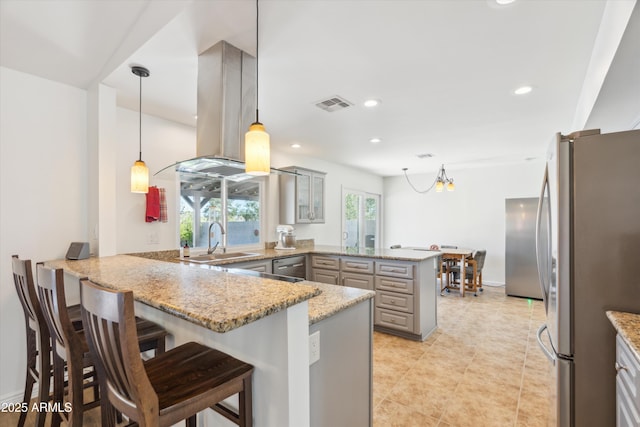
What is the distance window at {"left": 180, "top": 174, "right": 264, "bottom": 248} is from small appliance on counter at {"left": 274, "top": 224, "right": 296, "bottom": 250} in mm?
313

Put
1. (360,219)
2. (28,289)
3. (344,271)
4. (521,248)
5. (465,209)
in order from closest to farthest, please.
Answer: (28,289), (344,271), (521,248), (465,209), (360,219)

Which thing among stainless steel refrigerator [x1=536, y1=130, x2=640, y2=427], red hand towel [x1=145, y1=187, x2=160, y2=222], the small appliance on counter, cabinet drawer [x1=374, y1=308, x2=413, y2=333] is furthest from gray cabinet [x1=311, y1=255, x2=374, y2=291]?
stainless steel refrigerator [x1=536, y1=130, x2=640, y2=427]

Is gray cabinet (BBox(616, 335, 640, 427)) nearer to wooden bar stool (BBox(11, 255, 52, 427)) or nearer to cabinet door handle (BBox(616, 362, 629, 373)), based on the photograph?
cabinet door handle (BBox(616, 362, 629, 373))

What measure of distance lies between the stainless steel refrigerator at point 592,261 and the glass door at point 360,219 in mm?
4379

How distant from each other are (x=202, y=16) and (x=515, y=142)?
4.40 m

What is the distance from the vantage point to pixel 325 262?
395cm

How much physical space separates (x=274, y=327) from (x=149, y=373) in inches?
19.5

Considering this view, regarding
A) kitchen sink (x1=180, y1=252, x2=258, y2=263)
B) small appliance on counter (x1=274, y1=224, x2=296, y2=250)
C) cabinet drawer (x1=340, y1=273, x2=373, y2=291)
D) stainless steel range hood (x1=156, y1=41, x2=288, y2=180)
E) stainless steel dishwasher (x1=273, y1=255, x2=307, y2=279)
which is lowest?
cabinet drawer (x1=340, y1=273, x2=373, y2=291)

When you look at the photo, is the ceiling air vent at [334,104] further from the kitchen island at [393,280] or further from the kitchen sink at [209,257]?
the kitchen sink at [209,257]

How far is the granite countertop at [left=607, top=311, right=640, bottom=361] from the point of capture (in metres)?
1.05

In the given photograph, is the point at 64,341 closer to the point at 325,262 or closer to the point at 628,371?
the point at 628,371

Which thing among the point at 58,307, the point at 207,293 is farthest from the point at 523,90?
the point at 58,307

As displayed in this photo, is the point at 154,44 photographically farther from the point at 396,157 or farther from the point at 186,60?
the point at 396,157

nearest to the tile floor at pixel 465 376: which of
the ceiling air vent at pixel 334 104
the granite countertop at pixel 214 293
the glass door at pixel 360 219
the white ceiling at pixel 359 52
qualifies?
the granite countertop at pixel 214 293
